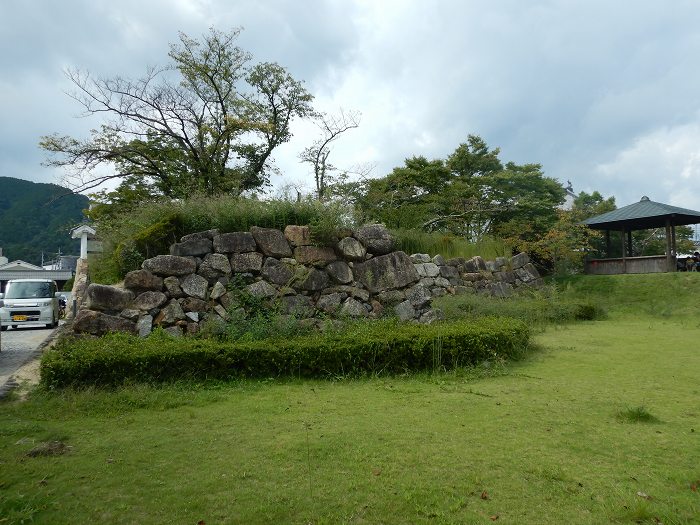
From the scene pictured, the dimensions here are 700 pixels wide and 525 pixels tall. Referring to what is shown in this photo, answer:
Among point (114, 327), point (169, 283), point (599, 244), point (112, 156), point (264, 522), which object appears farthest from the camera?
point (599, 244)

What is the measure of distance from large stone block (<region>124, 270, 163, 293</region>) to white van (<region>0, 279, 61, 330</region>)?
915 cm

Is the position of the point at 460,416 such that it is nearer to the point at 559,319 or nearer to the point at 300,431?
the point at 300,431

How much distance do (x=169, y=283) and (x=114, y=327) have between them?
1044mm

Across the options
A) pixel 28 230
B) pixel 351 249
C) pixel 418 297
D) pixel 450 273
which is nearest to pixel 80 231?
pixel 351 249

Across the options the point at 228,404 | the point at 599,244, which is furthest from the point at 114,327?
the point at 599,244


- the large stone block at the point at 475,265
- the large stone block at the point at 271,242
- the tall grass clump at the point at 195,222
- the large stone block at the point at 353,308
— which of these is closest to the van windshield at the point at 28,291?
the tall grass clump at the point at 195,222

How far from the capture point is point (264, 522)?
97.7 inches

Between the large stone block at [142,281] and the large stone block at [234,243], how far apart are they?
110 cm

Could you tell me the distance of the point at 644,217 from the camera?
1856 cm

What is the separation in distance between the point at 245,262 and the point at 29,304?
Answer: 999 cm

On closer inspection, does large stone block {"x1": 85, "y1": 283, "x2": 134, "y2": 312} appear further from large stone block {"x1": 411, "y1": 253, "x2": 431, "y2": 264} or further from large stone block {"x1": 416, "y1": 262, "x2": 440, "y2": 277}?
large stone block {"x1": 416, "y1": 262, "x2": 440, "y2": 277}

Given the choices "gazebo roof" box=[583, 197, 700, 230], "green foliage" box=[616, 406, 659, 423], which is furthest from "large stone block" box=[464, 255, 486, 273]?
"gazebo roof" box=[583, 197, 700, 230]

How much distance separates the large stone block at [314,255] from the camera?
8.55 meters

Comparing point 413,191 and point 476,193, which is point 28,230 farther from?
point 476,193
